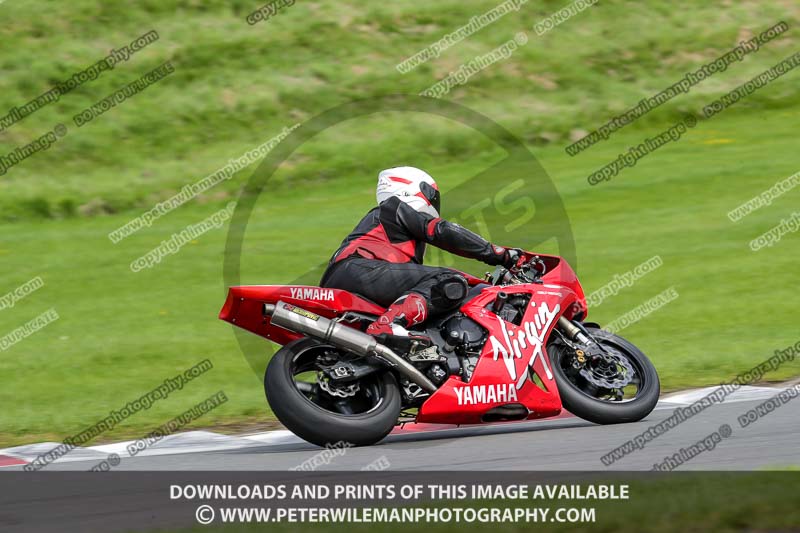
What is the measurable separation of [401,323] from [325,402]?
0.73 metres

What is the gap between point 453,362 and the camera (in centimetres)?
773

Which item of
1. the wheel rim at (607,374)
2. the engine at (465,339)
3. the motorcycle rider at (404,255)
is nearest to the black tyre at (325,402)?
the motorcycle rider at (404,255)

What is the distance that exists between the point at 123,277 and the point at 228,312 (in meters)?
8.70

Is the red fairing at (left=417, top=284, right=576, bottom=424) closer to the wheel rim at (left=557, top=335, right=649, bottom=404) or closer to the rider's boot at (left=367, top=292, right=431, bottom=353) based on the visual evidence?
the wheel rim at (left=557, top=335, right=649, bottom=404)

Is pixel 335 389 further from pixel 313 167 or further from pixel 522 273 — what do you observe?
pixel 313 167

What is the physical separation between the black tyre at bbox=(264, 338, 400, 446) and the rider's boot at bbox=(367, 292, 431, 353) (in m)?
0.23

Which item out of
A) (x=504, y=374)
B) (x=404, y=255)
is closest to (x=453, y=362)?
(x=504, y=374)

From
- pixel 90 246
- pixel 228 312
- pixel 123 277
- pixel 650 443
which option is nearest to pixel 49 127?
pixel 90 246

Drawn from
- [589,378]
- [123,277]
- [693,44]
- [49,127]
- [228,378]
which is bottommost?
[693,44]

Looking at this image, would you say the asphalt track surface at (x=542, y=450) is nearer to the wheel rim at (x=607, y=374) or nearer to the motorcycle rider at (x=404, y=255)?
the wheel rim at (x=607, y=374)

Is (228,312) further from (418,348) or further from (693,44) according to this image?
(693,44)

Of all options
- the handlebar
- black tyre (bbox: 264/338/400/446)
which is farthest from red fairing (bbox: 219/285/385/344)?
the handlebar

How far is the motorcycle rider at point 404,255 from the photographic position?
7.71 metres

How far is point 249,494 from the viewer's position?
231 inches
